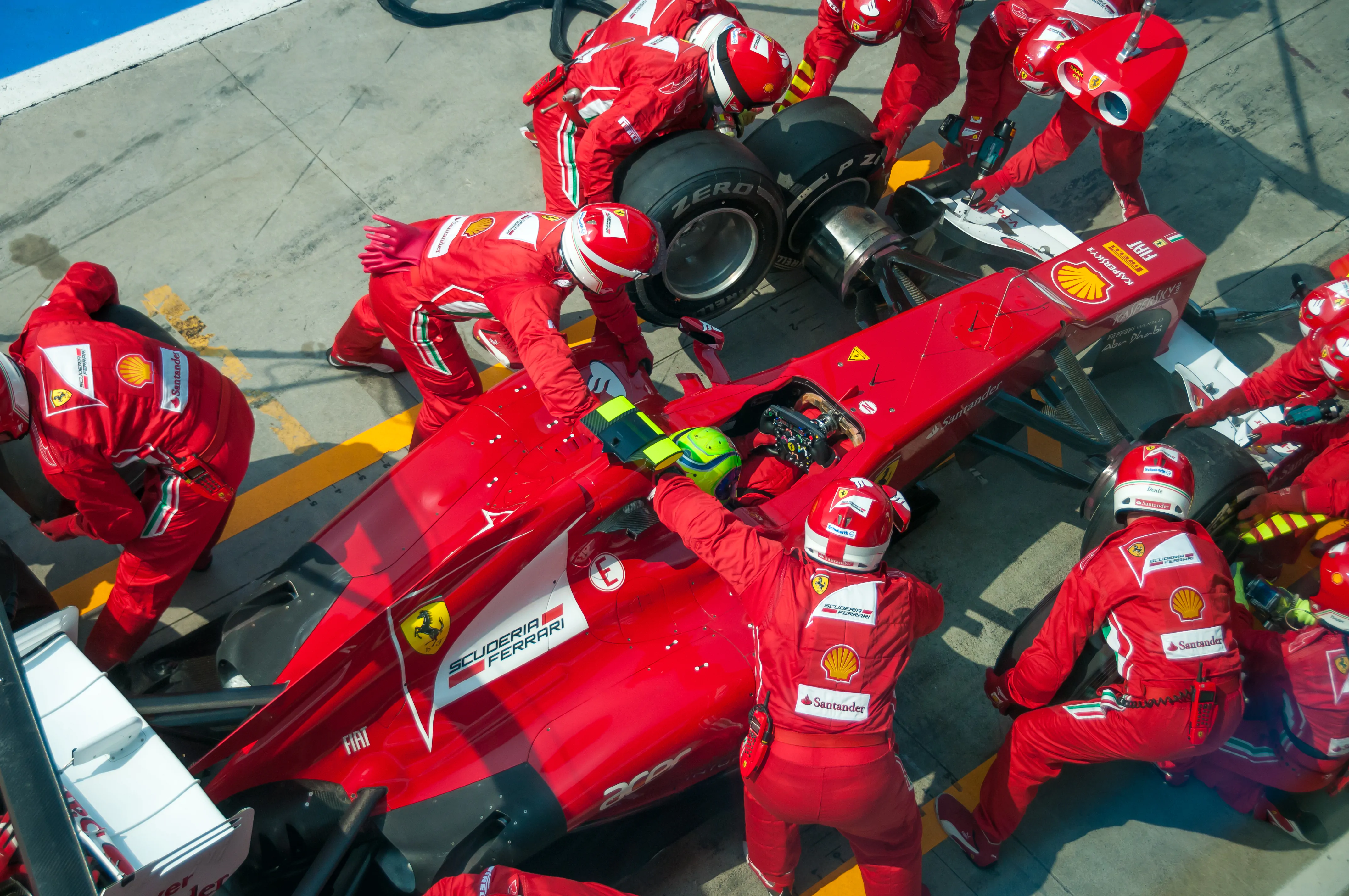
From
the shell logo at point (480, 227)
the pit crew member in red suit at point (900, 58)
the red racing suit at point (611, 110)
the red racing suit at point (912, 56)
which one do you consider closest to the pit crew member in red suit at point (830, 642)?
the shell logo at point (480, 227)

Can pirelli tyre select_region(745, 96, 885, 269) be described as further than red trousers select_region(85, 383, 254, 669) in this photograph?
Yes

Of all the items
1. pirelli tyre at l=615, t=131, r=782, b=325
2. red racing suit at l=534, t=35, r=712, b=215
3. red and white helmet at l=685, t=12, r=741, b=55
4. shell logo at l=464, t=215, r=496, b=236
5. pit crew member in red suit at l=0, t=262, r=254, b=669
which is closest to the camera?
pit crew member in red suit at l=0, t=262, r=254, b=669

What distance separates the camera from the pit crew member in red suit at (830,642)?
10.5 ft

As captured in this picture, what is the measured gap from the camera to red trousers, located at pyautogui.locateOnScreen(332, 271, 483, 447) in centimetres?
429

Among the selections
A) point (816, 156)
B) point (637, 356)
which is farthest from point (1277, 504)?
point (637, 356)

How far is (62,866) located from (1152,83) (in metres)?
5.51

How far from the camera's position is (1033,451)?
17.7 ft

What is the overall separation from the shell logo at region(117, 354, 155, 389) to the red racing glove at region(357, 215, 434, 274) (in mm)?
986

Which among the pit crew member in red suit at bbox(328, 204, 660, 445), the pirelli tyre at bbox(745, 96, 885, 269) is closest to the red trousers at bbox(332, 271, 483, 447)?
the pit crew member in red suit at bbox(328, 204, 660, 445)

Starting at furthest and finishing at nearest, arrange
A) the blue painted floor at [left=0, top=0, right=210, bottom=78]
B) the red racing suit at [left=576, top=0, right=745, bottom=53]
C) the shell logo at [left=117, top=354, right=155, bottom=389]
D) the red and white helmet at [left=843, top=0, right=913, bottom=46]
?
1. the blue painted floor at [left=0, top=0, right=210, bottom=78]
2. the red racing suit at [left=576, top=0, right=745, bottom=53]
3. the red and white helmet at [left=843, top=0, right=913, bottom=46]
4. the shell logo at [left=117, top=354, right=155, bottom=389]

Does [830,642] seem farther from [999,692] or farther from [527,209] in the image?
[527,209]

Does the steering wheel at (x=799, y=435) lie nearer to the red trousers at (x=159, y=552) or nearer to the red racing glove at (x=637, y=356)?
the red racing glove at (x=637, y=356)

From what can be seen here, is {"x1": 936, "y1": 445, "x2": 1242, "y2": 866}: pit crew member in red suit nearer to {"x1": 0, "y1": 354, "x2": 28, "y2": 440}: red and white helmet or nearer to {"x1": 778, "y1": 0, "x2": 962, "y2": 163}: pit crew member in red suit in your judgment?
{"x1": 778, "y1": 0, "x2": 962, "y2": 163}: pit crew member in red suit

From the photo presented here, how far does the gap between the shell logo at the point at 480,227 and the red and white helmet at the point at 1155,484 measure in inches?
112
